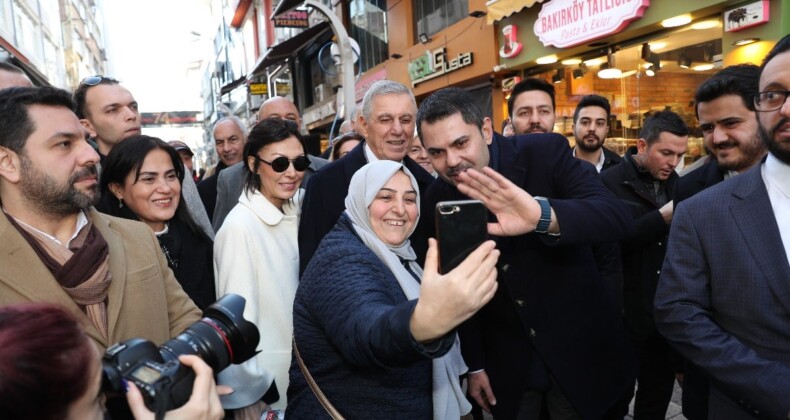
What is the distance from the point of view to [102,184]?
9.57ft

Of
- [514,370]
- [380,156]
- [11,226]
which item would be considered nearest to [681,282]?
[514,370]

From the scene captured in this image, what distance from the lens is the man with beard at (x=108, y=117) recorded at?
3518mm

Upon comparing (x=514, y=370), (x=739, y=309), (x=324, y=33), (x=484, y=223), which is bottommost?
(x=514, y=370)

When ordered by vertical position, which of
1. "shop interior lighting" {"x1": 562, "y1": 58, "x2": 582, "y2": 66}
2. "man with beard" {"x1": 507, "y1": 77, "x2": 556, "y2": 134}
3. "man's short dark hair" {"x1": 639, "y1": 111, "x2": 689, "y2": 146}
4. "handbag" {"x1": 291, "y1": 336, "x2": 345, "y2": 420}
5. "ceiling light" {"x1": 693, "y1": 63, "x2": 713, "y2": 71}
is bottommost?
"handbag" {"x1": 291, "y1": 336, "x2": 345, "y2": 420}

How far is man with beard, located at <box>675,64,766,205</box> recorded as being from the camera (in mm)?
2590

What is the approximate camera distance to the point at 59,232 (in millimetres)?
1971

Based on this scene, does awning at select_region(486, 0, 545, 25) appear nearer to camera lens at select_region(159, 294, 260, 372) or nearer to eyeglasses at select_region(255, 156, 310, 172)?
eyeglasses at select_region(255, 156, 310, 172)

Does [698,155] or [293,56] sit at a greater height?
[293,56]

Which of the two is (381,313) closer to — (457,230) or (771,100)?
(457,230)

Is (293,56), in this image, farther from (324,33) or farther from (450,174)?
(450,174)

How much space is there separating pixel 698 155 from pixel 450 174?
20.1 ft

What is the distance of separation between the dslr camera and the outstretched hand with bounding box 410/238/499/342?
0.58 m

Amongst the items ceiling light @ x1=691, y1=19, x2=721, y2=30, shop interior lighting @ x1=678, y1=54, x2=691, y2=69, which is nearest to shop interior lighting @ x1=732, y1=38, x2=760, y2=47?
ceiling light @ x1=691, y1=19, x2=721, y2=30

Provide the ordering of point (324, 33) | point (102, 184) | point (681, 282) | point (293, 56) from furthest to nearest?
point (293, 56) → point (324, 33) → point (102, 184) → point (681, 282)
